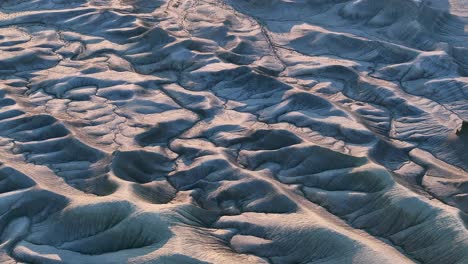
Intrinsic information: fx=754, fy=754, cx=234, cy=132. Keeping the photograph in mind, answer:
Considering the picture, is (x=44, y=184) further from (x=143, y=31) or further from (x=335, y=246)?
(x=143, y=31)

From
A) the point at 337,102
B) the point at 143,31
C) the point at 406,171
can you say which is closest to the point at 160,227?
the point at 406,171

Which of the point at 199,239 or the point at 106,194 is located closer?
the point at 199,239

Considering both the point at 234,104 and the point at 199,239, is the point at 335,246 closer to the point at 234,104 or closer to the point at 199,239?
the point at 199,239

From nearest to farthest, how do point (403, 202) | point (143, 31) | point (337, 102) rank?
point (403, 202) < point (337, 102) < point (143, 31)

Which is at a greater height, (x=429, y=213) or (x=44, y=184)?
(x=429, y=213)

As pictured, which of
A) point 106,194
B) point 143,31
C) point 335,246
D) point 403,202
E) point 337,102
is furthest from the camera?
point 143,31

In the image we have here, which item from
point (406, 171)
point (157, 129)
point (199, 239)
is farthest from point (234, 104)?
point (199, 239)
